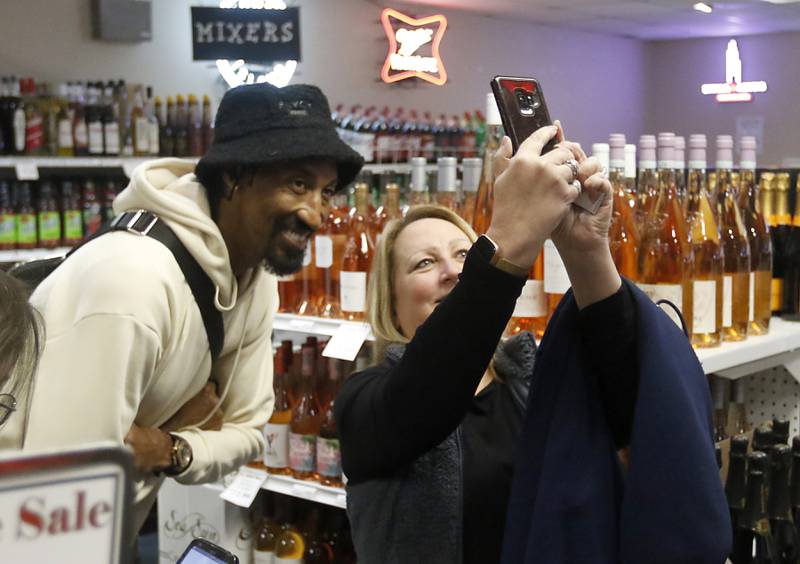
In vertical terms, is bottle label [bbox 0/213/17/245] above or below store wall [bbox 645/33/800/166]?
below

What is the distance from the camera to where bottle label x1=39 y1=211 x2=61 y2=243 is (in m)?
4.71

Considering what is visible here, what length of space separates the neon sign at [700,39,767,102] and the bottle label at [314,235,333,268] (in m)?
8.14

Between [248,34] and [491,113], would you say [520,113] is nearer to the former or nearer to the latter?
[491,113]

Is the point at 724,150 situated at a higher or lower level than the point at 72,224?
higher

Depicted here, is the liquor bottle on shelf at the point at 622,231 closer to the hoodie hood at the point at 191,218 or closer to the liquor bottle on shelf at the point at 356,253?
the liquor bottle on shelf at the point at 356,253

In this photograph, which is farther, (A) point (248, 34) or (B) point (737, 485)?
(A) point (248, 34)

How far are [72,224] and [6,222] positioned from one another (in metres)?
0.33

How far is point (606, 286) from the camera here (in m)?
1.05

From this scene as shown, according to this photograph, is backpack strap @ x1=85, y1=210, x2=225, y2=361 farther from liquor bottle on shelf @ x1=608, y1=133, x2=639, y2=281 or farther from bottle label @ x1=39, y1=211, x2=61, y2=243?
bottle label @ x1=39, y1=211, x2=61, y2=243

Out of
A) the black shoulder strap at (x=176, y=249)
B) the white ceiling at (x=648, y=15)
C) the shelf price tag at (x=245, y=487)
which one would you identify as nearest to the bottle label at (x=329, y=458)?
the shelf price tag at (x=245, y=487)

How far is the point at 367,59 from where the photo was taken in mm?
7488

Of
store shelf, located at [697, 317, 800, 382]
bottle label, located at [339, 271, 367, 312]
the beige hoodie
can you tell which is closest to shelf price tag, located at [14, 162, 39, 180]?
bottle label, located at [339, 271, 367, 312]

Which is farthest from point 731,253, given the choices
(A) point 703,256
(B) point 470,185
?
(B) point 470,185

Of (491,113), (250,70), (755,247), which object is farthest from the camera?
(250,70)
